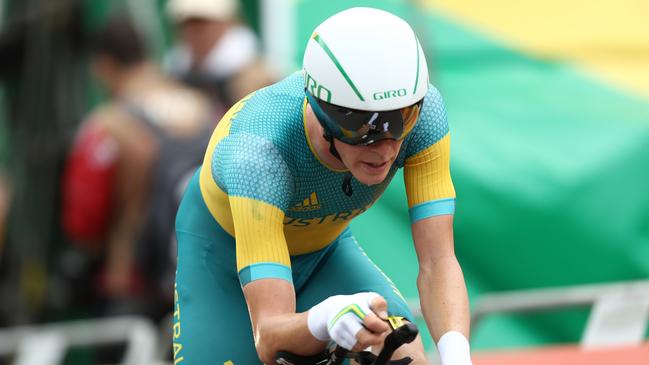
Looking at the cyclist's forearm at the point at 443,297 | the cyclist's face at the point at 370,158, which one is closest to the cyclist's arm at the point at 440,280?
the cyclist's forearm at the point at 443,297

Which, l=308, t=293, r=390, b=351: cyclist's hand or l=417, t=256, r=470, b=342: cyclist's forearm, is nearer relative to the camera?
l=308, t=293, r=390, b=351: cyclist's hand

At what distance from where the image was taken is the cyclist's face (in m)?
4.79

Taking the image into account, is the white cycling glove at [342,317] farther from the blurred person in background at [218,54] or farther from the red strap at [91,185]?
the red strap at [91,185]

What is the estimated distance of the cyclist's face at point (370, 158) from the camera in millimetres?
4789

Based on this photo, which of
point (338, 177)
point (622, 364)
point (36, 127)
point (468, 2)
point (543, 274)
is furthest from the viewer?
point (36, 127)

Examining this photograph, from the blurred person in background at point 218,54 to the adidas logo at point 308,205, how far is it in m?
3.89

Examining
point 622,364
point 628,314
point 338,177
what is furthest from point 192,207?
point 628,314

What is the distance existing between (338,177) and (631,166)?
446 cm

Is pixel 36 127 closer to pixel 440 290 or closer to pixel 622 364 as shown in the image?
pixel 622 364

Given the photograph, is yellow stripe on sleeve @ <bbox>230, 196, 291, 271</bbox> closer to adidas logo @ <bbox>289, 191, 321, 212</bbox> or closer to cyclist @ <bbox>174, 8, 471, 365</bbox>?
cyclist @ <bbox>174, 8, 471, 365</bbox>

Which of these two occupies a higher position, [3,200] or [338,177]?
[338,177]

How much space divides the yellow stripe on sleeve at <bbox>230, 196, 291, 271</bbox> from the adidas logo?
0.35 m

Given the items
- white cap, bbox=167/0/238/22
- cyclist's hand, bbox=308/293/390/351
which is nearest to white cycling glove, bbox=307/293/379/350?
cyclist's hand, bbox=308/293/390/351

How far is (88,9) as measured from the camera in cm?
1165
